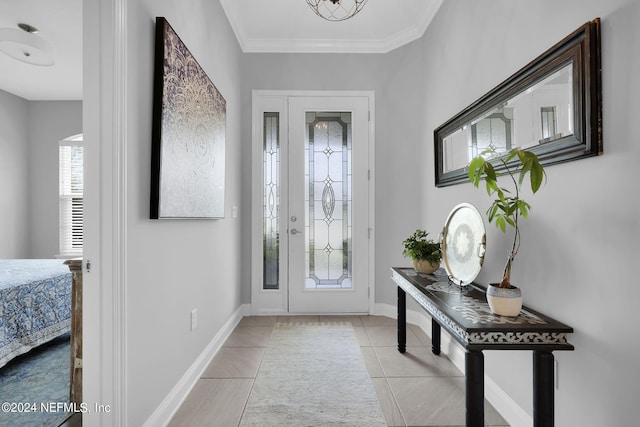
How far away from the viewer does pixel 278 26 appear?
3.30m

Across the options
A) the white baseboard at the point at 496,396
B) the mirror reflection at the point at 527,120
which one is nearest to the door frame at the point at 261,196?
the white baseboard at the point at 496,396

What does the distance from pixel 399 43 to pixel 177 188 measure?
9.06ft

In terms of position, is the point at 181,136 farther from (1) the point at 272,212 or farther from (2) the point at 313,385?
(1) the point at 272,212

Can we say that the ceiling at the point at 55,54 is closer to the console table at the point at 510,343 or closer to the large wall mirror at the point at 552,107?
the large wall mirror at the point at 552,107

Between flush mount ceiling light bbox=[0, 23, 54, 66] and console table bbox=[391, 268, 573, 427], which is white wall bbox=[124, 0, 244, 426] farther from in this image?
flush mount ceiling light bbox=[0, 23, 54, 66]

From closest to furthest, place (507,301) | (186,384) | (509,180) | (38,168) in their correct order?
(507,301) → (509,180) → (186,384) → (38,168)

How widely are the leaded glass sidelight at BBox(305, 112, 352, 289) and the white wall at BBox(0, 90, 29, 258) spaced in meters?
4.00

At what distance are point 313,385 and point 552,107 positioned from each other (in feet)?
6.39

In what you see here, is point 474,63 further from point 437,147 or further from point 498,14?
point 437,147

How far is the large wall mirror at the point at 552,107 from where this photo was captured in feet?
4.07

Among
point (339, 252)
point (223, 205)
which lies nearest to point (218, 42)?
point (223, 205)

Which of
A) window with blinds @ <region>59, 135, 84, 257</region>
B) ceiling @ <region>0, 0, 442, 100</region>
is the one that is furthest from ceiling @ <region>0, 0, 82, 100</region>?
window with blinds @ <region>59, 135, 84, 257</region>

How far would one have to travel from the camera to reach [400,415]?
1.84m

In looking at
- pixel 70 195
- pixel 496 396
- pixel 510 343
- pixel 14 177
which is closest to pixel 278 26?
pixel 510 343
